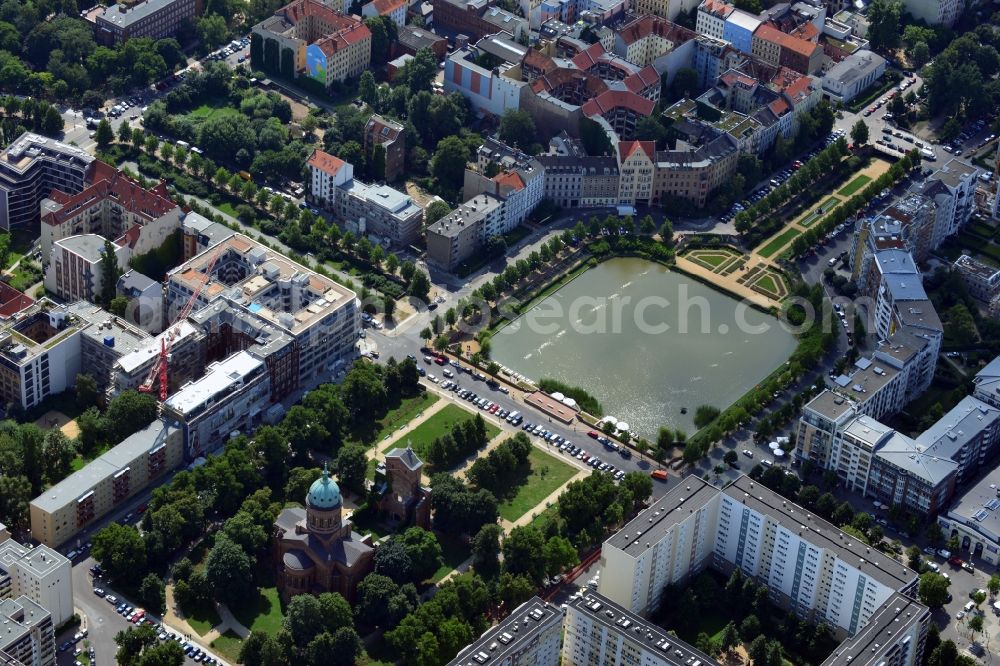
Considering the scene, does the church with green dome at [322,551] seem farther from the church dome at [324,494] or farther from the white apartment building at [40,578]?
the white apartment building at [40,578]

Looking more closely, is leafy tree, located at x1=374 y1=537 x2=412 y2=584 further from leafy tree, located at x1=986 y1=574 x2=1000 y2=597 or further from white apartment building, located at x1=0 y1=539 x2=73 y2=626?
leafy tree, located at x1=986 y1=574 x2=1000 y2=597

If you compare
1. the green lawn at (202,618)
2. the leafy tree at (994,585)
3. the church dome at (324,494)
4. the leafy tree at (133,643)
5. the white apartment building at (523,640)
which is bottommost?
the green lawn at (202,618)

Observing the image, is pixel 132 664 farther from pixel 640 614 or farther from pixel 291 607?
pixel 640 614

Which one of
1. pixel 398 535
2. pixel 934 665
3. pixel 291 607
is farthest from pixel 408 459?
pixel 934 665

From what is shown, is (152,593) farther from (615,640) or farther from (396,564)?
(615,640)

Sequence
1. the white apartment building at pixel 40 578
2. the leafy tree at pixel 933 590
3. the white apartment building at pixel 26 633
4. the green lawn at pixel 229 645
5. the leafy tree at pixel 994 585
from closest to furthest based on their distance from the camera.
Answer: the white apartment building at pixel 26 633 → the white apartment building at pixel 40 578 → the green lawn at pixel 229 645 → the leafy tree at pixel 933 590 → the leafy tree at pixel 994 585

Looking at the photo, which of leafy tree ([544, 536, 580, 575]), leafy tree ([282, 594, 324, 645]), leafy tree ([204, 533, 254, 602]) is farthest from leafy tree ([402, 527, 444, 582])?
leafy tree ([204, 533, 254, 602])

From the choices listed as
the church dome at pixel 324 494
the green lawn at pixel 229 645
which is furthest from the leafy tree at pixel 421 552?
the green lawn at pixel 229 645
